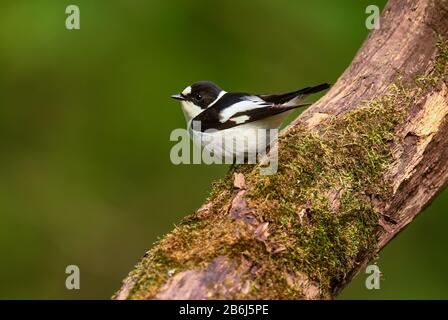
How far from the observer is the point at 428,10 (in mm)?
4391

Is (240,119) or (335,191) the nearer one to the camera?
(335,191)

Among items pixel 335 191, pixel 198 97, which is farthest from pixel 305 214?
pixel 198 97

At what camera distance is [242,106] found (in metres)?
4.56

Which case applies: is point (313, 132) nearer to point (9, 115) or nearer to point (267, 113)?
point (267, 113)

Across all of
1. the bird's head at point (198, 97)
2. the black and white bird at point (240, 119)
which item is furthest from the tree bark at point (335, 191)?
the bird's head at point (198, 97)

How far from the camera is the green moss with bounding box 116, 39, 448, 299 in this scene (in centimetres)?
300

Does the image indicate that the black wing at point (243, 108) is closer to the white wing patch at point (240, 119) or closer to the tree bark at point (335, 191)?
the white wing patch at point (240, 119)

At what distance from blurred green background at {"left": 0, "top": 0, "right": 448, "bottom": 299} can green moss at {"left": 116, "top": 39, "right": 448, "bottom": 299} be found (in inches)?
95.1

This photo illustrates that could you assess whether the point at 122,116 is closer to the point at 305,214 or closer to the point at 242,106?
the point at 242,106

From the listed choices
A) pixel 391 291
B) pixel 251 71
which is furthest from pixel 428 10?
pixel 391 291

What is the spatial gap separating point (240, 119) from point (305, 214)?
130 centimetres

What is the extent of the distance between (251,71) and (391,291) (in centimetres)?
239

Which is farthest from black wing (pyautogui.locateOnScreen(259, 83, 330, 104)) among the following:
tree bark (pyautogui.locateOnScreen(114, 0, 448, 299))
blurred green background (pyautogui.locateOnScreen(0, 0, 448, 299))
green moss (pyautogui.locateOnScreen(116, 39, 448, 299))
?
blurred green background (pyautogui.locateOnScreen(0, 0, 448, 299))

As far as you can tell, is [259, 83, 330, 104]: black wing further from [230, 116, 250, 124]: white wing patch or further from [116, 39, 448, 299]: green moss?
[116, 39, 448, 299]: green moss
